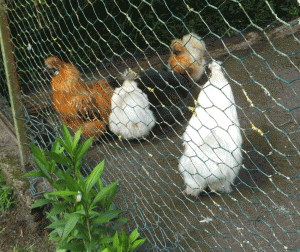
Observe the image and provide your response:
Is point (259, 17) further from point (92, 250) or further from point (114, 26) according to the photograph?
point (92, 250)

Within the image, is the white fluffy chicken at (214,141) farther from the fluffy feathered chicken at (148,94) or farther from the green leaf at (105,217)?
the fluffy feathered chicken at (148,94)

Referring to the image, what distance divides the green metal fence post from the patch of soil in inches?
17.9

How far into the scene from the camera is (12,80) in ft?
8.07

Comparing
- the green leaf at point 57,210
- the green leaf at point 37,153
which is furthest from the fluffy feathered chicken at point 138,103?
the green leaf at point 57,210

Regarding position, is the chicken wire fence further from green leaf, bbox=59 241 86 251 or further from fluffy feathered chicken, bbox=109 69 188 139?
green leaf, bbox=59 241 86 251

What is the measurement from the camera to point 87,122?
3223 mm

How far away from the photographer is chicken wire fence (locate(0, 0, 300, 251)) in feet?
6.03

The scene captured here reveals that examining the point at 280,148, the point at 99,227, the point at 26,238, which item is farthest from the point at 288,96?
the point at 26,238

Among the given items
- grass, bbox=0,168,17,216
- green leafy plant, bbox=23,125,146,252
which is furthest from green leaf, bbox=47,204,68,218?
grass, bbox=0,168,17,216

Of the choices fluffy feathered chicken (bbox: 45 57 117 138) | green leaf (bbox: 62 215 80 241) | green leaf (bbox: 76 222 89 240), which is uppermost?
green leaf (bbox: 62 215 80 241)

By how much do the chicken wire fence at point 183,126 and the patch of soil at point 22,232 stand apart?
272 mm

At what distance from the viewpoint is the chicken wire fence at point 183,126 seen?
1837mm

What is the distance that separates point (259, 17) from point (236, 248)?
4.40m

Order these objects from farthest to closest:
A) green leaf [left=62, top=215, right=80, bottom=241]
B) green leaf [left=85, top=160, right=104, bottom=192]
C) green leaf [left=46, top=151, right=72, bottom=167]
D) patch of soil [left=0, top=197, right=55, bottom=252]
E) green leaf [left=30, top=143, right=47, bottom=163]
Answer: patch of soil [left=0, top=197, right=55, bottom=252] < green leaf [left=30, top=143, right=47, bottom=163] < green leaf [left=46, top=151, right=72, bottom=167] < green leaf [left=85, top=160, right=104, bottom=192] < green leaf [left=62, top=215, right=80, bottom=241]
